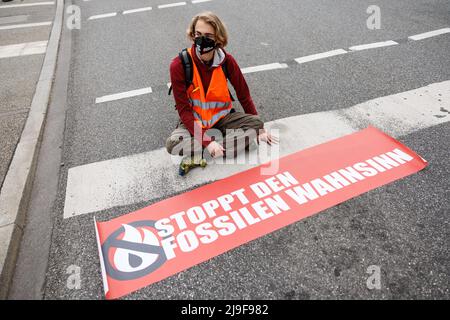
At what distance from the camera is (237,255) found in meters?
2.22

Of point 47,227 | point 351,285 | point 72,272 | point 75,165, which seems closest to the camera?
point 351,285

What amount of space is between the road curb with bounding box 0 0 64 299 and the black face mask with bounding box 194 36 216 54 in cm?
202

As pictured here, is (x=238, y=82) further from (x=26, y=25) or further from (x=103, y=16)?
(x=26, y=25)

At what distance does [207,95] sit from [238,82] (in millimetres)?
341

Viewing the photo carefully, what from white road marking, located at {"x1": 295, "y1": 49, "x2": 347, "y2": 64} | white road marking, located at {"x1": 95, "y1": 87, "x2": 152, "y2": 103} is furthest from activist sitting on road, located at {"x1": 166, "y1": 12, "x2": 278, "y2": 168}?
white road marking, located at {"x1": 295, "y1": 49, "x2": 347, "y2": 64}

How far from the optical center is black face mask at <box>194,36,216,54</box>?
2.54 metres

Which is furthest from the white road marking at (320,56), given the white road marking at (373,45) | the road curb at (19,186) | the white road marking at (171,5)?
the white road marking at (171,5)

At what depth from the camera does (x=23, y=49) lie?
241 inches

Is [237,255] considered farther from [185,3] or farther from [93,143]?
[185,3]

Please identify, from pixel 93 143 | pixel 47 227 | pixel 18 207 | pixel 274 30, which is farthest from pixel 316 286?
pixel 274 30

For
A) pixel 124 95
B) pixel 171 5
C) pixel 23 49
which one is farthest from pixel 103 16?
pixel 124 95

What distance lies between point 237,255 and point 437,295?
1.26m

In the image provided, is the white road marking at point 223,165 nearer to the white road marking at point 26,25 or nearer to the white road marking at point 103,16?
the white road marking at point 103,16
